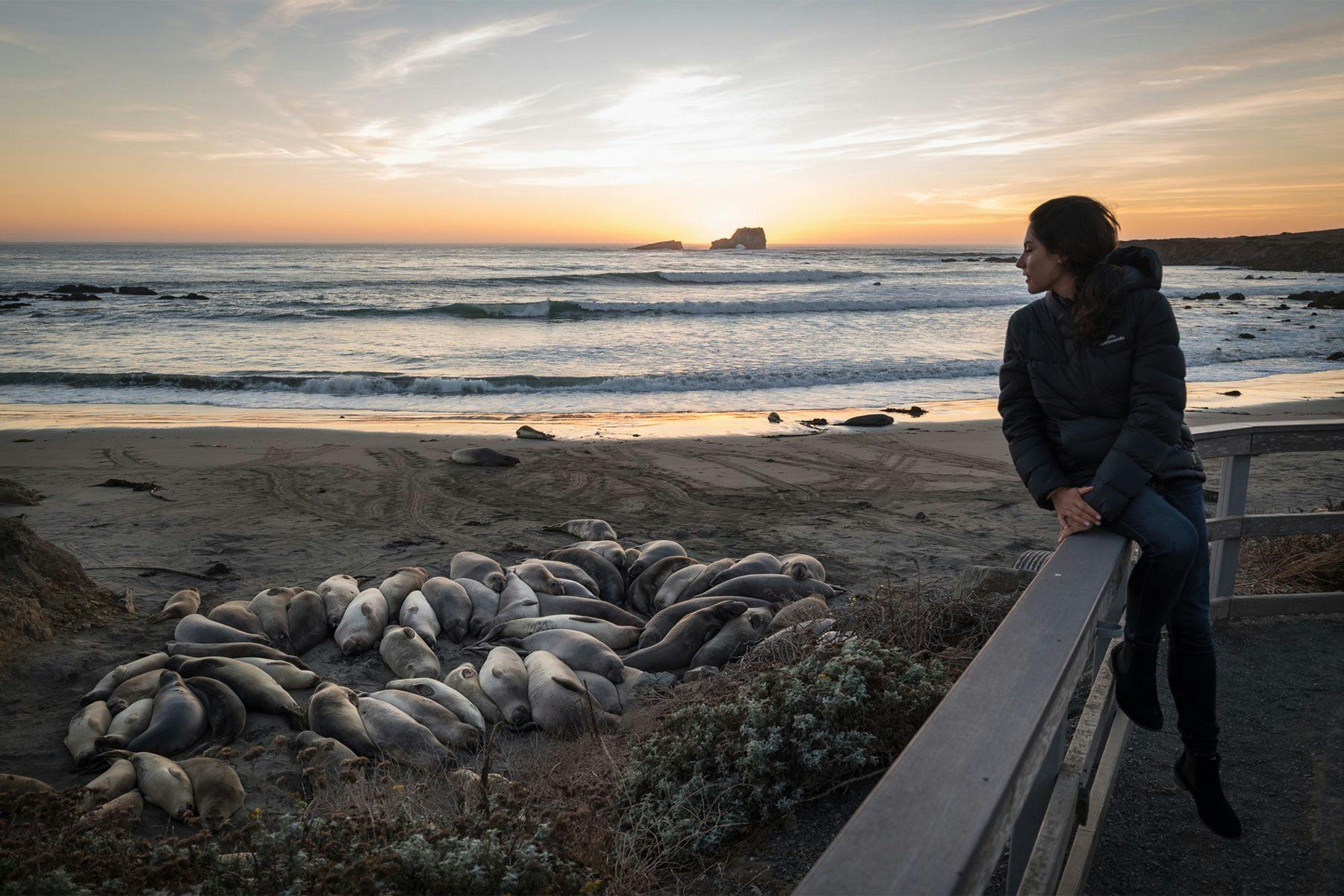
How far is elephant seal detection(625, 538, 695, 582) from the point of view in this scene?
24.8 feet

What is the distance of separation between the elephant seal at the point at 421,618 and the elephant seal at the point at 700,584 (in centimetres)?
184

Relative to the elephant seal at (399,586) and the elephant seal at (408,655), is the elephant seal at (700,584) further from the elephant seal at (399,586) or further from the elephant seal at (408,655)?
the elephant seal at (399,586)

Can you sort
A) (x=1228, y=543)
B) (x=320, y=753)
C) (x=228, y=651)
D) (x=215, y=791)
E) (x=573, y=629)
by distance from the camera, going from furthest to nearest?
(x=573, y=629) → (x=228, y=651) → (x=1228, y=543) → (x=320, y=753) → (x=215, y=791)

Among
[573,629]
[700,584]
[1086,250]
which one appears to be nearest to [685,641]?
[573,629]

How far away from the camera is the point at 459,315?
32781mm

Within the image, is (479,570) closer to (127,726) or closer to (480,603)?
(480,603)

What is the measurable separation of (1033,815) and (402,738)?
11.7ft

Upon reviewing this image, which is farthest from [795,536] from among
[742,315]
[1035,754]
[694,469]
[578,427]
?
[742,315]

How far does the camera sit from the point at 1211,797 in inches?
110

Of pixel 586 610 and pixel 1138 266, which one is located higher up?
pixel 1138 266

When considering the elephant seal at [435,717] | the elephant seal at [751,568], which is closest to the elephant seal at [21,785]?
the elephant seal at [435,717]

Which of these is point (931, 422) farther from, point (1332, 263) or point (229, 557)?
point (1332, 263)

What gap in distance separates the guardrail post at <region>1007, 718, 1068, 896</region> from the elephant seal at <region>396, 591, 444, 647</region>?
4.91 metres

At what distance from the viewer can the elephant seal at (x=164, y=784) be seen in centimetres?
413
